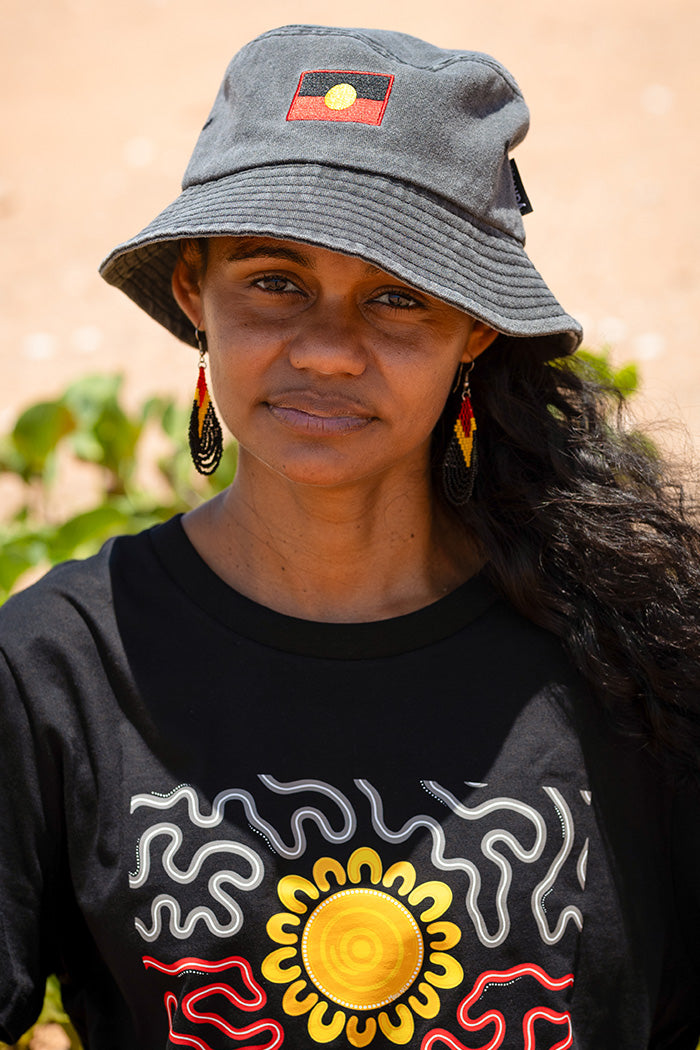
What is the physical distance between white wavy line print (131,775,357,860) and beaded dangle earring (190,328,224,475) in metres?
0.51

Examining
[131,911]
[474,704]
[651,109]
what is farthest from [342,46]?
[651,109]

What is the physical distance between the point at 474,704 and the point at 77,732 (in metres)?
0.55

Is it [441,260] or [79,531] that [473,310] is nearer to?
[441,260]

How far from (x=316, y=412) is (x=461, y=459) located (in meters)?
0.40

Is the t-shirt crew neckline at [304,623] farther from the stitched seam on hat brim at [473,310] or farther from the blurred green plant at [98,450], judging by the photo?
the blurred green plant at [98,450]

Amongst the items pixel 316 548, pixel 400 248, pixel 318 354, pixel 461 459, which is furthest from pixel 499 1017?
pixel 400 248

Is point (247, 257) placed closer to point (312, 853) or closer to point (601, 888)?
point (312, 853)

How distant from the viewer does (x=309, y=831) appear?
5.28 feet

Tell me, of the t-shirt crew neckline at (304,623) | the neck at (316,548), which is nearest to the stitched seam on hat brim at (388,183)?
the neck at (316,548)

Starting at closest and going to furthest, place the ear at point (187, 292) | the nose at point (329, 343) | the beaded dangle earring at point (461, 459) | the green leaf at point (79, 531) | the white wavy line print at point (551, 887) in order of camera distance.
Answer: the nose at point (329, 343)
the white wavy line print at point (551, 887)
the ear at point (187, 292)
the beaded dangle earring at point (461, 459)
the green leaf at point (79, 531)

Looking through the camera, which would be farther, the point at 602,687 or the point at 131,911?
the point at 602,687

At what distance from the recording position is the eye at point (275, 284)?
5.20 ft

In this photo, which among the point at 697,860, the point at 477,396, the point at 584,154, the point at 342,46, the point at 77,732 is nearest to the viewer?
the point at 342,46

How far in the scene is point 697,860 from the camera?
5.75 ft
